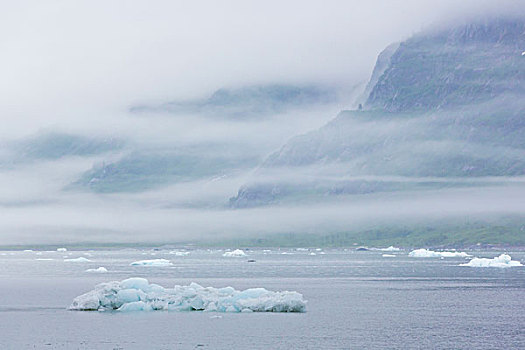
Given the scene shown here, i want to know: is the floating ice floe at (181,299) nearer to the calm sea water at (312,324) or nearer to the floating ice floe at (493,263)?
the calm sea water at (312,324)

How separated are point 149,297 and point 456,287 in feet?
166

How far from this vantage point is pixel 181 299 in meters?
85.1

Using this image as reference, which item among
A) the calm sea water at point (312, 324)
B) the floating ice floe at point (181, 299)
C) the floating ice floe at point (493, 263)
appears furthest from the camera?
the floating ice floe at point (493, 263)

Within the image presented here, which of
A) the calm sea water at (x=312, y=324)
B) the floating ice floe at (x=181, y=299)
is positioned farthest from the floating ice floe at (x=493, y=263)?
the floating ice floe at (x=181, y=299)

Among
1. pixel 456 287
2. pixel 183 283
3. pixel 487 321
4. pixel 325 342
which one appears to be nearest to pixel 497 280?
pixel 456 287

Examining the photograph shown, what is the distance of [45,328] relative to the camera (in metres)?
72.1

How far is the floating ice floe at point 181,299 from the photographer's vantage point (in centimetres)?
8344

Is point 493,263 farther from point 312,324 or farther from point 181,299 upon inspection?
point 312,324

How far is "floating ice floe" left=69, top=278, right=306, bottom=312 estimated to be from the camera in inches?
3285

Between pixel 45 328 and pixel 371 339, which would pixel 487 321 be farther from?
pixel 45 328

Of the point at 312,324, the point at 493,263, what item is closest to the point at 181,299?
the point at 312,324

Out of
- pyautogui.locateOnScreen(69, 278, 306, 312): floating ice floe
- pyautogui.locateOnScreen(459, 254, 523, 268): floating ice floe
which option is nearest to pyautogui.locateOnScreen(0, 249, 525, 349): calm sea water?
pyautogui.locateOnScreen(69, 278, 306, 312): floating ice floe

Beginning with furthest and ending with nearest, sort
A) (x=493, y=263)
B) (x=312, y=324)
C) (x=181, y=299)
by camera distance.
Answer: (x=493, y=263)
(x=181, y=299)
(x=312, y=324)

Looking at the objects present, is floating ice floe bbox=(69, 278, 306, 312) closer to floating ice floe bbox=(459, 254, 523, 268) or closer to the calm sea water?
the calm sea water
